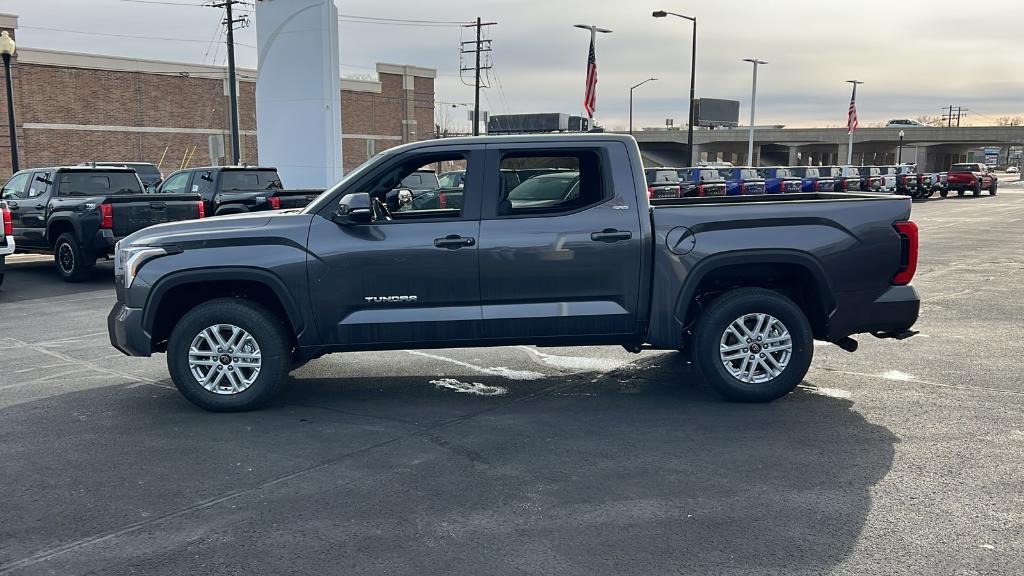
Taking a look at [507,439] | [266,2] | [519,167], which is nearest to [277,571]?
[507,439]

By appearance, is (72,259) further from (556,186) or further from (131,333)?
(556,186)

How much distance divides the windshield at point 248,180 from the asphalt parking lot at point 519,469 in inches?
349

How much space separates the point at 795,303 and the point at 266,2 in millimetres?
21553

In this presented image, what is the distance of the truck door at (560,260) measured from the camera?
6211 millimetres

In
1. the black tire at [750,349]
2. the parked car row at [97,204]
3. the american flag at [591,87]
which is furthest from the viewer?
the american flag at [591,87]

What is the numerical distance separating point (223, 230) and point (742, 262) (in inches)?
151

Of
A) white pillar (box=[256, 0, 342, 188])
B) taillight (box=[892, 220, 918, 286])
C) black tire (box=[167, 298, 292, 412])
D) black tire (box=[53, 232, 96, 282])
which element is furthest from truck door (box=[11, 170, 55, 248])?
taillight (box=[892, 220, 918, 286])

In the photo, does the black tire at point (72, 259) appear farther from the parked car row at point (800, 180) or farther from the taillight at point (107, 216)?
the parked car row at point (800, 180)

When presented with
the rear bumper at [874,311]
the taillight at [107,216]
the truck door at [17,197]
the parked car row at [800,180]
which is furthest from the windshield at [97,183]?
the rear bumper at [874,311]

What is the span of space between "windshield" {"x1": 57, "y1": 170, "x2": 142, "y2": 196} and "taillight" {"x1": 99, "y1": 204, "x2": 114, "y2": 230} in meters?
1.55

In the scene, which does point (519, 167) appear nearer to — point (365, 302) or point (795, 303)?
point (365, 302)

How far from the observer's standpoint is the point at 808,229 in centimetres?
629

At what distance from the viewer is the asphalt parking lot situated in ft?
13.0

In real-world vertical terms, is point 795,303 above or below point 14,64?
below
